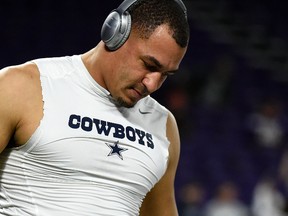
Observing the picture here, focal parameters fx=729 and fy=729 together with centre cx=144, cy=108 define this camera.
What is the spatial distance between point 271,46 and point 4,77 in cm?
903

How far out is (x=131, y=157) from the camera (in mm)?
2141

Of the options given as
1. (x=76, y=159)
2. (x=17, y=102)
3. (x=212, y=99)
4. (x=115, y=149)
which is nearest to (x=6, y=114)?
(x=17, y=102)

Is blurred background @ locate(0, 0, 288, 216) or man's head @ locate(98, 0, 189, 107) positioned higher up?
man's head @ locate(98, 0, 189, 107)

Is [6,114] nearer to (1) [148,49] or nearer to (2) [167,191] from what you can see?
(1) [148,49]

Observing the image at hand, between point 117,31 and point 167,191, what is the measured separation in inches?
25.0

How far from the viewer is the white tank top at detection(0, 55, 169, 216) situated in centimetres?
202

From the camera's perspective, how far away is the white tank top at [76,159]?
202 cm

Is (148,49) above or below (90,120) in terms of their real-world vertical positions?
above

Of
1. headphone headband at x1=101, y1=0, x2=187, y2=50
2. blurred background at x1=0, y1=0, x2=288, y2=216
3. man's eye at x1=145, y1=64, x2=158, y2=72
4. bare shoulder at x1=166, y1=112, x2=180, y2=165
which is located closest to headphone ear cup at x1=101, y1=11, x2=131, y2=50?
headphone headband at x1=101, y1=0, x2=187, y2=50

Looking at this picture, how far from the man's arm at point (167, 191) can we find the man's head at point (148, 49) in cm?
31

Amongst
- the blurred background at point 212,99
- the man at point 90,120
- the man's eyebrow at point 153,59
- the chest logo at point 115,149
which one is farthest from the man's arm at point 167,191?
the blurred background at point 212,99

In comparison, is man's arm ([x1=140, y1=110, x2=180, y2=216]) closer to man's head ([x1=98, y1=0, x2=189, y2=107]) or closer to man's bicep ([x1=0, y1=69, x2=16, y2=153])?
man's head ([x1=98, y1=0, x2=189, y2=107])

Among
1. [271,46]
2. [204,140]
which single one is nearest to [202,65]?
[204,140]

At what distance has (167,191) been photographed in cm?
244
